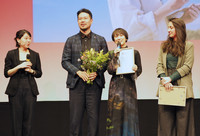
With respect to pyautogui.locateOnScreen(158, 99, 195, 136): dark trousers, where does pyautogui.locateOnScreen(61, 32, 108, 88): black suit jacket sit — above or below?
above

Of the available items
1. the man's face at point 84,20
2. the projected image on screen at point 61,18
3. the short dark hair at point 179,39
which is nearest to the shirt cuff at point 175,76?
the short dark hair at point 179,39

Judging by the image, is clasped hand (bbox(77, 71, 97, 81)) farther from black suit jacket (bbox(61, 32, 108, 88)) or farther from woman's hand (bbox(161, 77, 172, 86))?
woman's hand (bbox(161, 77, 172, 86))

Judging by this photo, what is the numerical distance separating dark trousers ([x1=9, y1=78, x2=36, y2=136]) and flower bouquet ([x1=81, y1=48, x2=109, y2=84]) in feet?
2.84

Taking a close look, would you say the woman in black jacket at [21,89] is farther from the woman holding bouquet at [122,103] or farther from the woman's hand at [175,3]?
the woman's hand at [175,3]

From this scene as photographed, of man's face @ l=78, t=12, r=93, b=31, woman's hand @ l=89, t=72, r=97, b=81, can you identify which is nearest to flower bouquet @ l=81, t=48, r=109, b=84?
woman's hand @ l=89, t=72, r=97, b=81

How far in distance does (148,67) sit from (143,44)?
1.43ft

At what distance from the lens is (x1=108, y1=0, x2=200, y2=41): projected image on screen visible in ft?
15.1

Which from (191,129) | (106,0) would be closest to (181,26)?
(191,129)

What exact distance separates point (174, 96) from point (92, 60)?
97cm

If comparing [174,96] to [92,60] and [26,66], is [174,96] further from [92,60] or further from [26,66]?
[26,66]

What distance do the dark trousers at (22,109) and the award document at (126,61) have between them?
4.01 ft

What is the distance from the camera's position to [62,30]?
476cm

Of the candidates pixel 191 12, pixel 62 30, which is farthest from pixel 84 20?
pixel 191 12

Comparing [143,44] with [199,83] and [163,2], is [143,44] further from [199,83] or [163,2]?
[199,83]
